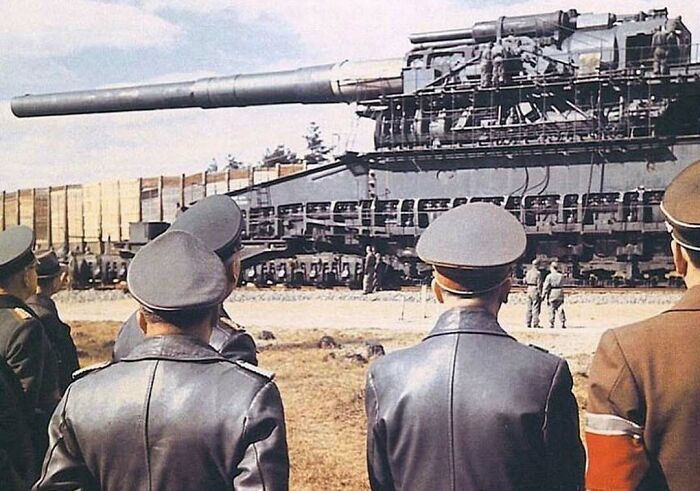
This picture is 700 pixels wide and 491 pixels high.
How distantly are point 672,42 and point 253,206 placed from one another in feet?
32.1

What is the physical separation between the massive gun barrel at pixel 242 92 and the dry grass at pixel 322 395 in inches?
434

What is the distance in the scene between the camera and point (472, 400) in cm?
248

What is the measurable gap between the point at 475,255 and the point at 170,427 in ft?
3.09

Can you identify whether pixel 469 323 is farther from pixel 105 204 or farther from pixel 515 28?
pixel 105 204

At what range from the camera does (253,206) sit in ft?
72.5

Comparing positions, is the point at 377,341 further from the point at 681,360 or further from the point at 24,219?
the point at 24,219

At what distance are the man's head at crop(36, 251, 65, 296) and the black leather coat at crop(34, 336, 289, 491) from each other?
3004 millimetres

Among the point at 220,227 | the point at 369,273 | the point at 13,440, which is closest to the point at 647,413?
the point at 220,227

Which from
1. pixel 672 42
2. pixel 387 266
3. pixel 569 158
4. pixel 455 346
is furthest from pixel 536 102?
pixel 455 346

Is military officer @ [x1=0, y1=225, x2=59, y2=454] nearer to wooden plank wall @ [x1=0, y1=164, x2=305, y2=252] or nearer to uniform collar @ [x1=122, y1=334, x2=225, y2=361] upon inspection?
uniform collar @ [x1=122, y1=334, x2=225, y2=361]

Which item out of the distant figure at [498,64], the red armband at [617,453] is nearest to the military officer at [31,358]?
the red armband at [617,453]

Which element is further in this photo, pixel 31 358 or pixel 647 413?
pixel 31 358

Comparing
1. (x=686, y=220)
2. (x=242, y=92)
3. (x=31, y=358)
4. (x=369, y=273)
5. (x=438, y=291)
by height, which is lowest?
(x=369, y=273)

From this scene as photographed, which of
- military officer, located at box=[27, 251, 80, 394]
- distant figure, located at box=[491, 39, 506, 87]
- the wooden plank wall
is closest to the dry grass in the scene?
military officer, located at box=[27, 251, 80, 394]
